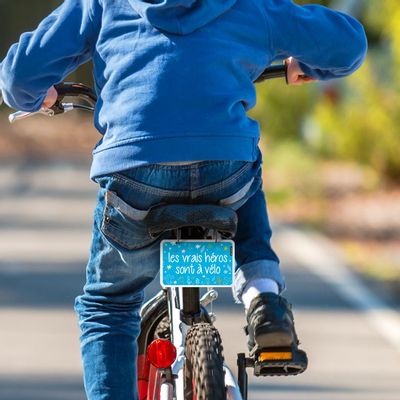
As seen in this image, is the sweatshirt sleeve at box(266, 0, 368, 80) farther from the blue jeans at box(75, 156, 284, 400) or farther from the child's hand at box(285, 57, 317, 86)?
the blue jeans at box(75, 156, 284, 400)

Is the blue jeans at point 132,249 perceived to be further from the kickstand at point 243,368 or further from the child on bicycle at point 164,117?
the kickstand at point 243,368

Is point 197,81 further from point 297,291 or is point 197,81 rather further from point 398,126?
point 398,126

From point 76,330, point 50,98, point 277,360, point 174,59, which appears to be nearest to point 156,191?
point 174,59

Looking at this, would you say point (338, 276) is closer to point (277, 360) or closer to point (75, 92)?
point (75, 92)

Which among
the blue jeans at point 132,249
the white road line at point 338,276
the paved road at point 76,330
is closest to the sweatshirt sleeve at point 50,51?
the blue jeans at point 132,249

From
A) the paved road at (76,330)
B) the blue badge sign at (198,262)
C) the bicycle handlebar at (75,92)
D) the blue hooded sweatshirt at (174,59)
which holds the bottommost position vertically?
the blue badge sign at (198,262)

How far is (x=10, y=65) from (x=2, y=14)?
44.2 meters

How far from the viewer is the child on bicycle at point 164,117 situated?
458cm

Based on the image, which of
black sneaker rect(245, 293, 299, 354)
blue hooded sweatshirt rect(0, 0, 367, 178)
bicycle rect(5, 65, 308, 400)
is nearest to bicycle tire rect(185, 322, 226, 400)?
bicycle rect(5, 65, 308, 400)

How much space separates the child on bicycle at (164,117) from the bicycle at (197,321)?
0.22ft

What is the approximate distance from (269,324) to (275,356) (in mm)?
94

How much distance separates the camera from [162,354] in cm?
491

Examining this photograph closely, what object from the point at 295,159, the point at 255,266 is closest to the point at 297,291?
the point at 255,266

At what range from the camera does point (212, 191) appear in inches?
183
